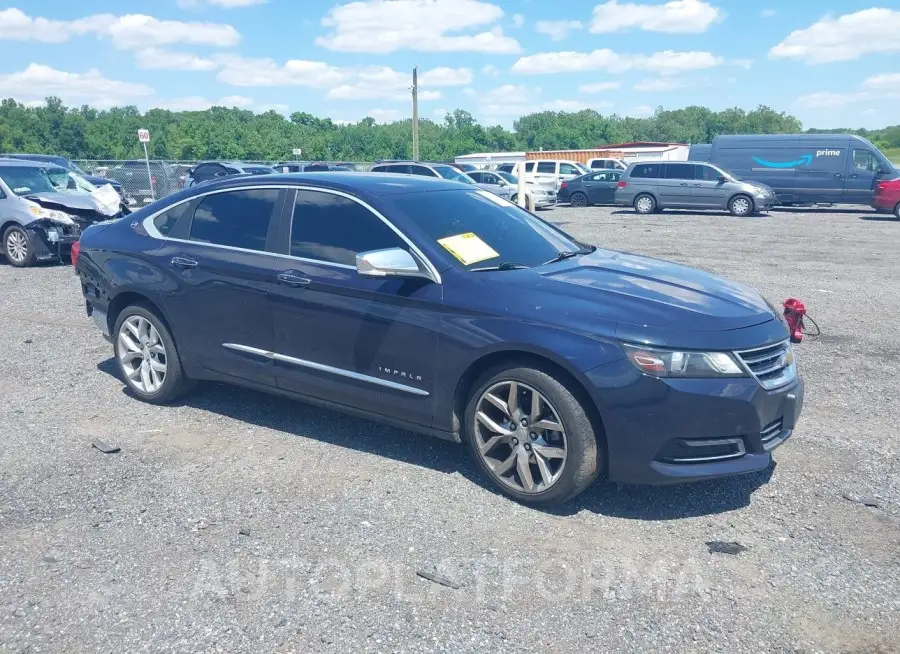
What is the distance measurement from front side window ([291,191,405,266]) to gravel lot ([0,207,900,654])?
122 cm

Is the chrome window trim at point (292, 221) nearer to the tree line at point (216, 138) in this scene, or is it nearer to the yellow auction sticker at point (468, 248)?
the yellow auction sticker at point (468, 248)

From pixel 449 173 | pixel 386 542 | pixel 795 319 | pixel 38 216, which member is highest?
pixel 449 173

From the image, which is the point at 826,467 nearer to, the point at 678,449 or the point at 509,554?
the point at 678,449

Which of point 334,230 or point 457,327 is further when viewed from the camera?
point 334,230

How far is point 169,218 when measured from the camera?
5508mm

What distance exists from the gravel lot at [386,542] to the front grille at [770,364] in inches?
27.5

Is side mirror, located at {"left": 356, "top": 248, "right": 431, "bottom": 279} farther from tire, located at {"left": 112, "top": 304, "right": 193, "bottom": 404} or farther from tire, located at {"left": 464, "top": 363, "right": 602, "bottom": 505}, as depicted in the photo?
tire, located at {"left": 112, "top": 304, "right": 193, "bottom": 404}

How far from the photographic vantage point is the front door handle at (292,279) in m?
4.66

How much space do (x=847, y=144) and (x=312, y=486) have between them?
79.7ft

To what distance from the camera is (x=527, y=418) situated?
3.99m

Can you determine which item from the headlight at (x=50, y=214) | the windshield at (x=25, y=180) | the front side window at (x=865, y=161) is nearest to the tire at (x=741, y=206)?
the front side window at (x=865, y=161)

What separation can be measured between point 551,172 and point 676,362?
27123mm

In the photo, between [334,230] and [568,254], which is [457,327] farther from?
[568,254]

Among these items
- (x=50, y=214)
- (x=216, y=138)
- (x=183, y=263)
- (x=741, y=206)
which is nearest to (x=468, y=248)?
(x=183, y=263)
